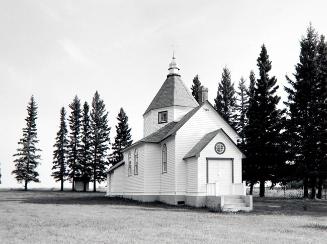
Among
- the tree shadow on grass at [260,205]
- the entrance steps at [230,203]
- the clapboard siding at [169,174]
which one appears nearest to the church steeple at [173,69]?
the clapboard siding at [169,174]

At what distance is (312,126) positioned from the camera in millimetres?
40250

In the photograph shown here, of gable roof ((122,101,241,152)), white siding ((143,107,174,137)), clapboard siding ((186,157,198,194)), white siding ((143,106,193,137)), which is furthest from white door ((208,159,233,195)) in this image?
white siding ((143,107,174,137))

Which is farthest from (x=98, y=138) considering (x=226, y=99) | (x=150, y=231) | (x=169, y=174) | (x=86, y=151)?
(x=150, y=231)

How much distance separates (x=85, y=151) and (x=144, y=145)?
1358 inches

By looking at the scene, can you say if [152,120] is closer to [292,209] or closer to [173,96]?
[173,96]

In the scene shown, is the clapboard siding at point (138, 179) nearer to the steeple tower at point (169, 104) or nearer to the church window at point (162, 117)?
the steeple tower at point (169, 104)

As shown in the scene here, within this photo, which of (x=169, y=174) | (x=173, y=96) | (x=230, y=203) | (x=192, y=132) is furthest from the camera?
(x=173, y=96)

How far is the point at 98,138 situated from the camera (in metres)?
66.3

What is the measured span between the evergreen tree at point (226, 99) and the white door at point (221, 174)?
2970 cm

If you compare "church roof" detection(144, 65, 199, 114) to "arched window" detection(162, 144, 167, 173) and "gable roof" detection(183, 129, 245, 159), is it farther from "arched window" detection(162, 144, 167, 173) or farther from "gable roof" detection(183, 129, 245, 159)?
"gable roof" detection(183, 129, 245, 159)

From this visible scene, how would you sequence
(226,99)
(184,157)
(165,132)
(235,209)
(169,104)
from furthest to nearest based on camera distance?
(226,99) → (169,104) → (165,132) → (184,157) → (235,209)

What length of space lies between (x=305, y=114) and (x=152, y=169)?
17479mm

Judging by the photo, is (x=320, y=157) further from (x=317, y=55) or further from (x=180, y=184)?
(x=180, y=184)

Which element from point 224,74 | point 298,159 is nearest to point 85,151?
point 224,74
